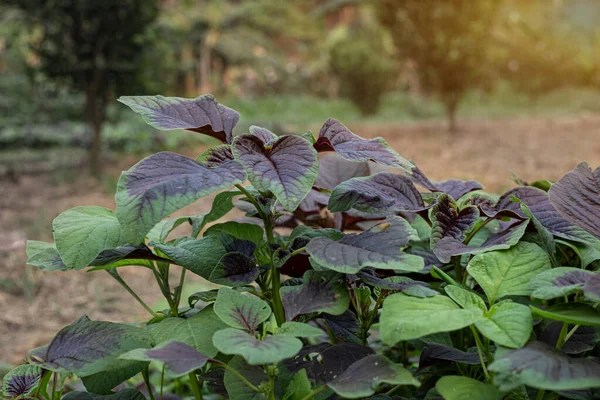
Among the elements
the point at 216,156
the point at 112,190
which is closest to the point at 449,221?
the point at 216,156

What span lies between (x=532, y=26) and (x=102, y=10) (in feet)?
29.3

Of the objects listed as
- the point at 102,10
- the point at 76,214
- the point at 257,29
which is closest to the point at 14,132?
the point at 102,10

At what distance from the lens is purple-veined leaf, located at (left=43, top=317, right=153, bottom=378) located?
59 cm

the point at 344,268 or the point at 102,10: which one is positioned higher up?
the point at 102,10

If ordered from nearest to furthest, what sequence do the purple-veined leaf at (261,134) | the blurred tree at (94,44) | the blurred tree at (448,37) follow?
the purple-veined leaf at (261,134)
the blurred tree at (94,44)
the blurred tree at (448,37)

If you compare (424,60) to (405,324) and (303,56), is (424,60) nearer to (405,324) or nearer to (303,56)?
(405,324)

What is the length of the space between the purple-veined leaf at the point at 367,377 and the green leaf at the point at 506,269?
0.42 ft

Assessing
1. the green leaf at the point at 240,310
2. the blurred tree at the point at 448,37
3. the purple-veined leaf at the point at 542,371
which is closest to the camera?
the purple-veined leaf at the point at 542,371

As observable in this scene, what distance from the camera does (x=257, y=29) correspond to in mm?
12805

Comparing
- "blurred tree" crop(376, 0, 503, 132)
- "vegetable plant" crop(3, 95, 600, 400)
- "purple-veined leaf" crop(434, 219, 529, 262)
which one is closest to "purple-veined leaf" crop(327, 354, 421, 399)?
"vegetable plant" crop(3, 95, 600, 400)

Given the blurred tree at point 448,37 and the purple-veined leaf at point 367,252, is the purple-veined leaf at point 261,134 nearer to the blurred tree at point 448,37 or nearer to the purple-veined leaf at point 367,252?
the purple-veined leaf at point 367,252

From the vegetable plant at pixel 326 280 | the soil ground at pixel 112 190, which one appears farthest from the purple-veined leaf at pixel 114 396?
the soil ground at pixel 112 190

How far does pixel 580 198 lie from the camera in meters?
0.63

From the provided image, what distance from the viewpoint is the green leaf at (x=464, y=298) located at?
1.89 feet
